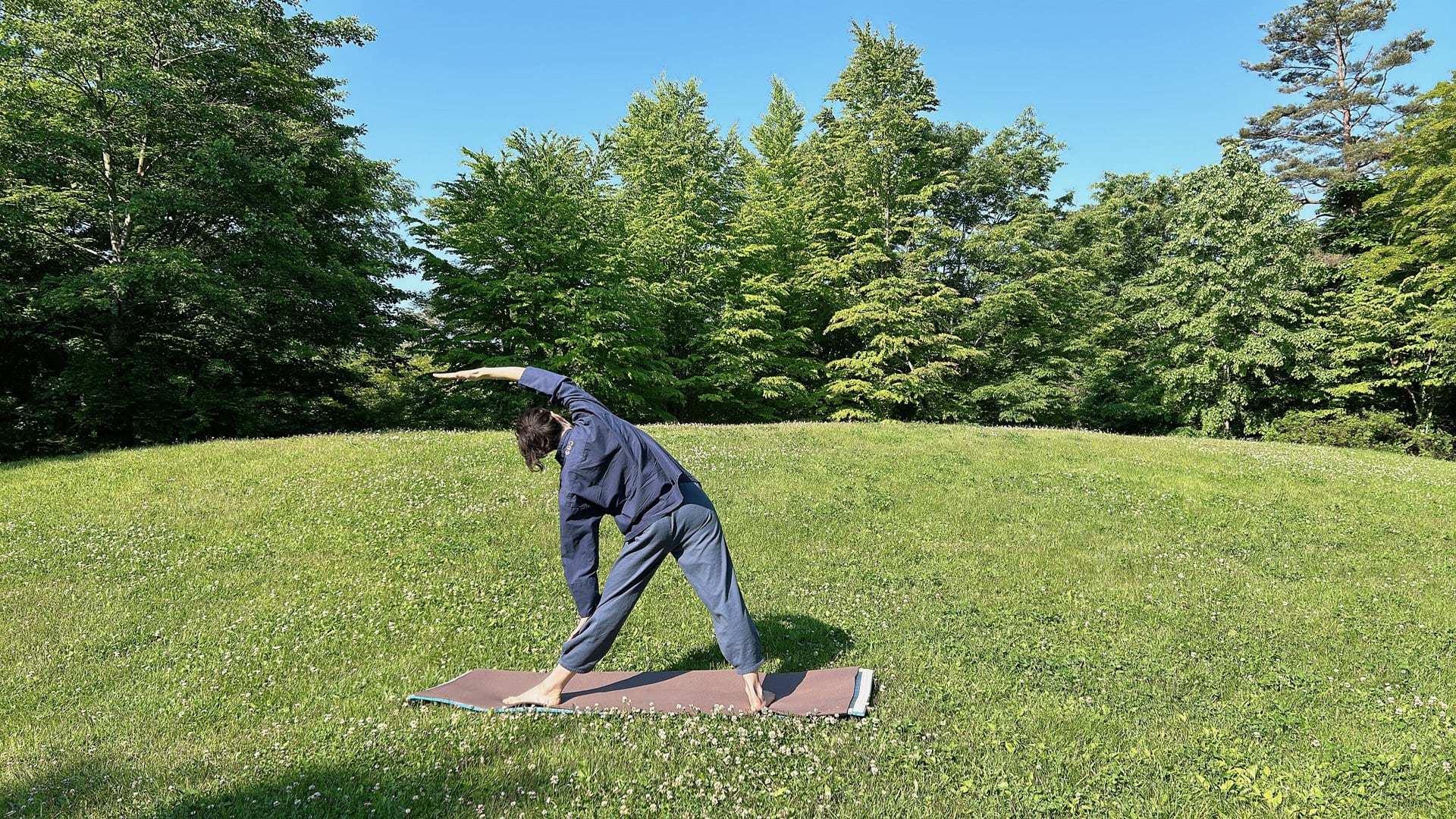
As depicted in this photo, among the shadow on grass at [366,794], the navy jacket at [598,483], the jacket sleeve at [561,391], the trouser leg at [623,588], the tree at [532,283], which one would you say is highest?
the tree at [532,283]

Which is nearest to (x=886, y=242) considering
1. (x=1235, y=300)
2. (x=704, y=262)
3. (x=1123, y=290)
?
(x=704, y=262)

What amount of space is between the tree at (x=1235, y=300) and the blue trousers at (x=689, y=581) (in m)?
32.1

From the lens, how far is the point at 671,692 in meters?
5.16

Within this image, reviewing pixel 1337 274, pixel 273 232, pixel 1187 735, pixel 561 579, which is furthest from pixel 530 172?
pixel 1337 274

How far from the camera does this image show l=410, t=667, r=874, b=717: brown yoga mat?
4.79 m

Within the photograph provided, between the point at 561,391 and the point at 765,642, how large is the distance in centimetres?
313

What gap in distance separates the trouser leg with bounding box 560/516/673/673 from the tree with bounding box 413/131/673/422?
62.7ft

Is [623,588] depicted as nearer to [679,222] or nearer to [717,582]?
[717,582]

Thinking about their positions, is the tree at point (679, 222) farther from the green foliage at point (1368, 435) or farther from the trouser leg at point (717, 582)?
the green foliage at point (1368, 435)

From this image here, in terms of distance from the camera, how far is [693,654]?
6.10 meters

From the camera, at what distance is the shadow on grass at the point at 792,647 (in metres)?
5.82

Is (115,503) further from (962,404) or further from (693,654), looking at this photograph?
(962,404)

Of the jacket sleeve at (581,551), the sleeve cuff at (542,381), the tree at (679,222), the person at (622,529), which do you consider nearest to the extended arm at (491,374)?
the sleeve cuff at (542,381)

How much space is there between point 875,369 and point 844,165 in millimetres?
10512
